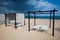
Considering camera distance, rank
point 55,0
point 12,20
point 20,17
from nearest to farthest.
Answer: point 55,0 < point 12,20 < point 20,17

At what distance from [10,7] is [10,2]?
149mm

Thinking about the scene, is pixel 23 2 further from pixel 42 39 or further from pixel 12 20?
pixel 42 39

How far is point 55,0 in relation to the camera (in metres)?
2.50

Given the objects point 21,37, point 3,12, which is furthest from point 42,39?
point 3,12

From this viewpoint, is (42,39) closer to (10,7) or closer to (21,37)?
(21,37)

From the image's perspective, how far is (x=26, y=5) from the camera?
2736 mm

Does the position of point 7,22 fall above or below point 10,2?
below

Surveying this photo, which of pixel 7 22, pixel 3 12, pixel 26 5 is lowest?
pixel 7 22

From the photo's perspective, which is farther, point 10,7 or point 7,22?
point 7,22

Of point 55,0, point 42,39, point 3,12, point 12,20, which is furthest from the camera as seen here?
point 12,20

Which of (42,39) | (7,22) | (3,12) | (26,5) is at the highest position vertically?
(26,5)

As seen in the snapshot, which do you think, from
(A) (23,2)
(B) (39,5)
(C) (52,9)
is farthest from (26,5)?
(C) (52,9)

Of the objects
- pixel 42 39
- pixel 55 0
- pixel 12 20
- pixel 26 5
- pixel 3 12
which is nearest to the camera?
pixel 42 39

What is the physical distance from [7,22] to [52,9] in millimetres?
1556
